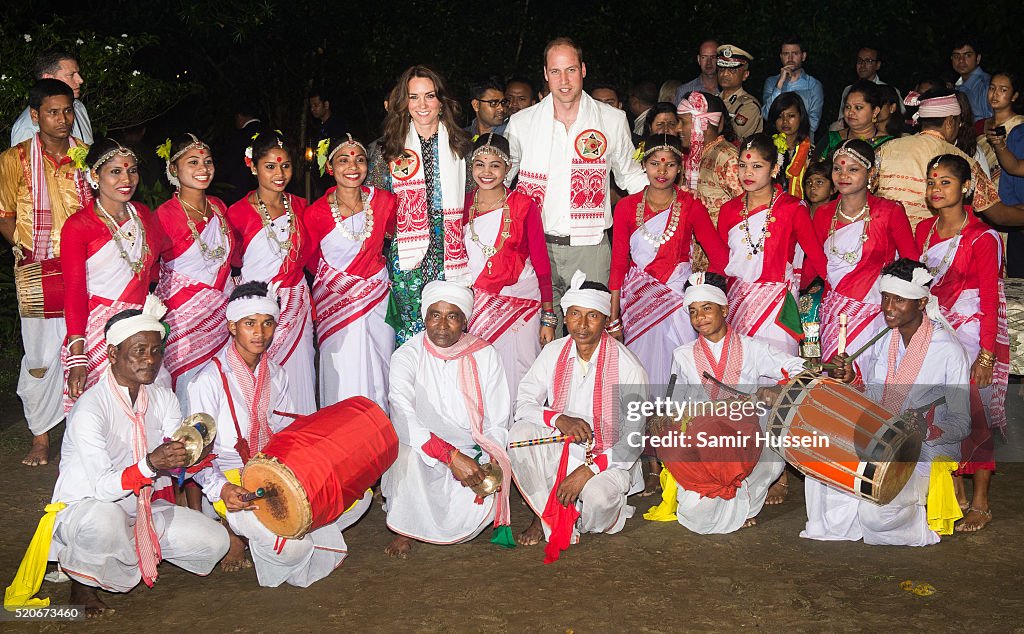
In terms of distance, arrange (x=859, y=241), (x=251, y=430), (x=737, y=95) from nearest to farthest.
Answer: (x=251, y=430)
(x=859, y=241)
(x=737, y=95)

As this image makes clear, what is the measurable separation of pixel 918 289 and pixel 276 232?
3.13 m

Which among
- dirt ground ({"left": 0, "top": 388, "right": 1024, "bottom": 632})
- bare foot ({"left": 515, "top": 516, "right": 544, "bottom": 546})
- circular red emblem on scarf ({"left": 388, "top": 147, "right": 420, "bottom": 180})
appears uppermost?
circular red emblem on scarf ({"left": 388, "top": 147, "right": 420, "bottom": 180})

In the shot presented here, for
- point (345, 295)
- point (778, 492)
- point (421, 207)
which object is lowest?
point (778, 492)

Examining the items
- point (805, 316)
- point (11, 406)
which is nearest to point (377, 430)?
point (805, 316)

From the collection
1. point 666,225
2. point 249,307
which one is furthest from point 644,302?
point 249,307

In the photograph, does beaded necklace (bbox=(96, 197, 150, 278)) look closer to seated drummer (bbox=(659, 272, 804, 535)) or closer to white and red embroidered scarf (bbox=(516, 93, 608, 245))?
white and red embroidered scarf (bbox=(516, 93, 608, 245))

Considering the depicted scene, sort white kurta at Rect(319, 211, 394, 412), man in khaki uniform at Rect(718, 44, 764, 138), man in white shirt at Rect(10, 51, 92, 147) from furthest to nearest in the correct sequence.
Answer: man in khaki uniform at Rect(718, 44, 764, 138)
man in white shirt at Rect(10, 51, 92, 147)
white kurta at Rect(319, 211, 394, 412)

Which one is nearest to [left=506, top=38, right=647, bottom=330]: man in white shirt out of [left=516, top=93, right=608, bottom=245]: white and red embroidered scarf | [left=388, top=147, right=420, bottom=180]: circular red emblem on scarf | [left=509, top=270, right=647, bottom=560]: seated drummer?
[left=516, top=93, right=608, bottom=245]: white and red embroidered scarf

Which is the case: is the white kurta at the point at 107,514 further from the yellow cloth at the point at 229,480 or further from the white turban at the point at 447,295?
the white turban at the point at 447,295

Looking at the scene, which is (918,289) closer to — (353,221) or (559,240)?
(559,240)

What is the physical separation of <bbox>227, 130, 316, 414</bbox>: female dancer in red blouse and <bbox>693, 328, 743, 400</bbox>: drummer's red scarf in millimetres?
2008

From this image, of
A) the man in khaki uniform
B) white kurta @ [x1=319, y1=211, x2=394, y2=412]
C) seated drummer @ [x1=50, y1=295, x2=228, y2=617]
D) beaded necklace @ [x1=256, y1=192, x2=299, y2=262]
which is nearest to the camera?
seated drummer @ [x1=50, y1=295, x2=228, y2=617]

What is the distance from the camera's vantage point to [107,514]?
444 centimetres

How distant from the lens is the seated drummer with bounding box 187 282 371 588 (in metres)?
4.68
